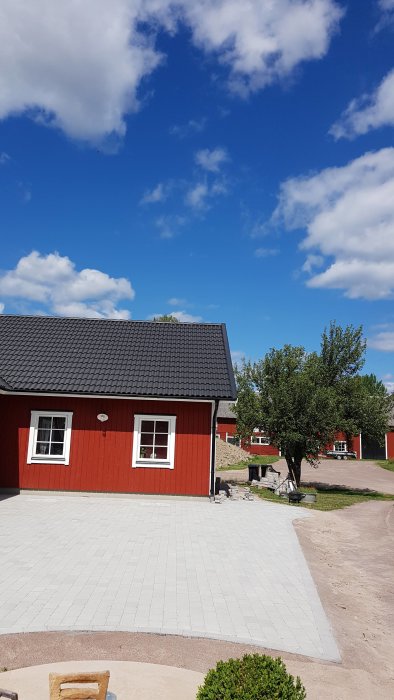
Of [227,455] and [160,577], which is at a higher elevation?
[227,455]

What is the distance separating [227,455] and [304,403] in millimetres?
18611

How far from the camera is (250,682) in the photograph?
334 cm

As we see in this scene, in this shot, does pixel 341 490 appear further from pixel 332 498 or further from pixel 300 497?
pixel 300 497

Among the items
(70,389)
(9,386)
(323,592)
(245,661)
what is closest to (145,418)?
(70,389)

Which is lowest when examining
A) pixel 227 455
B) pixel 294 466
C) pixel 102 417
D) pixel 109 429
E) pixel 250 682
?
pixel 250 682

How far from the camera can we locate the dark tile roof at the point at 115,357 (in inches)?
612

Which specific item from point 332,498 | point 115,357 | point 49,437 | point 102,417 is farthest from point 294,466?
point 49,437

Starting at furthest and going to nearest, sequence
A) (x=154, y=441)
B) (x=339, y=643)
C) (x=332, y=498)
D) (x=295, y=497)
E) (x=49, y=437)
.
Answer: (x=332, y=498) → (x=295, y=497) → (x=154, y=441) → (x=49, y=437) → (x=339, y=643)

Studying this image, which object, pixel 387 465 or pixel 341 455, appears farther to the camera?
pixel 341 455

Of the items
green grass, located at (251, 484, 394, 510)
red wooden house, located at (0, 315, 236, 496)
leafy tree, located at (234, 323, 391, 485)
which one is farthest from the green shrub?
leafy tree, located at (234, 323, 391, 485)

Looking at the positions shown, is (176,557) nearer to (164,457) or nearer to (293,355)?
(164,457)

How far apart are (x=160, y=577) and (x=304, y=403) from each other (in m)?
14.6

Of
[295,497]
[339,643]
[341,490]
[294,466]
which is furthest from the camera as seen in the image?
[341,490]

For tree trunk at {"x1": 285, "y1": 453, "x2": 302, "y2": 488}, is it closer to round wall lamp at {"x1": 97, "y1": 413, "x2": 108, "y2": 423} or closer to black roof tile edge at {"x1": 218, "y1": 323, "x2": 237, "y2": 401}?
black roof tile edge at {"x1": 218, "y1": 323, "x2": 237, "y2": 401}
